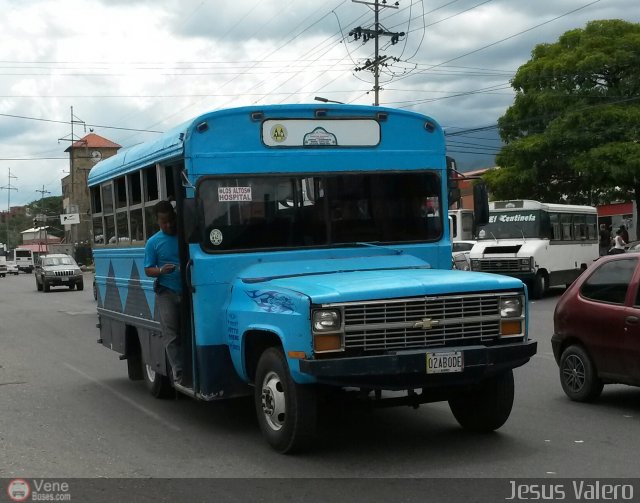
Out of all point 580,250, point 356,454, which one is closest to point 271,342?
point 356,454

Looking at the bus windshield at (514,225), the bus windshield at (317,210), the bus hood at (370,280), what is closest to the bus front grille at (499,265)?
the bus windshield at (514,225)

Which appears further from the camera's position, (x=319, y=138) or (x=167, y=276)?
(x=167, y=276)

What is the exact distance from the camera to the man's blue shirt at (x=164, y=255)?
8.35 m

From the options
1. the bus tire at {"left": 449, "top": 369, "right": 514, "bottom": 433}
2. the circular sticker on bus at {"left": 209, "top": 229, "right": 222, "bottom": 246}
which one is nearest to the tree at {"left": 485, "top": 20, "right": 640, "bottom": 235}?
the bus tire at {"left": 449, "top": 369, "right": 514, "bottom": 433}

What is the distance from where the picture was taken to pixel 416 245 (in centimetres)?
827

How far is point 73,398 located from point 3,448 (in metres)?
2.70

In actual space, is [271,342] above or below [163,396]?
above

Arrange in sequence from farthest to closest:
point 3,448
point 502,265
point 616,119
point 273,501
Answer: point 616,119 → point 502,265 → point 3,448 → point 273,501

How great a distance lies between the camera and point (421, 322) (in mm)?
6582

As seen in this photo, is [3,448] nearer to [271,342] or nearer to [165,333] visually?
[165,333]

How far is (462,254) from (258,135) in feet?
59.9

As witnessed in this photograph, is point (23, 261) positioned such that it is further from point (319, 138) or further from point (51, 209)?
point (319, 138)

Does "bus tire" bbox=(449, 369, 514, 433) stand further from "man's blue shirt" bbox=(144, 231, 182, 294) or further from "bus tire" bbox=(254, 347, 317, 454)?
"man's blue shirt" bbox=(144, 231, 182, 294)

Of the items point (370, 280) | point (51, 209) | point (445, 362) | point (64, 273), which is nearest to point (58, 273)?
point (64, 273)
